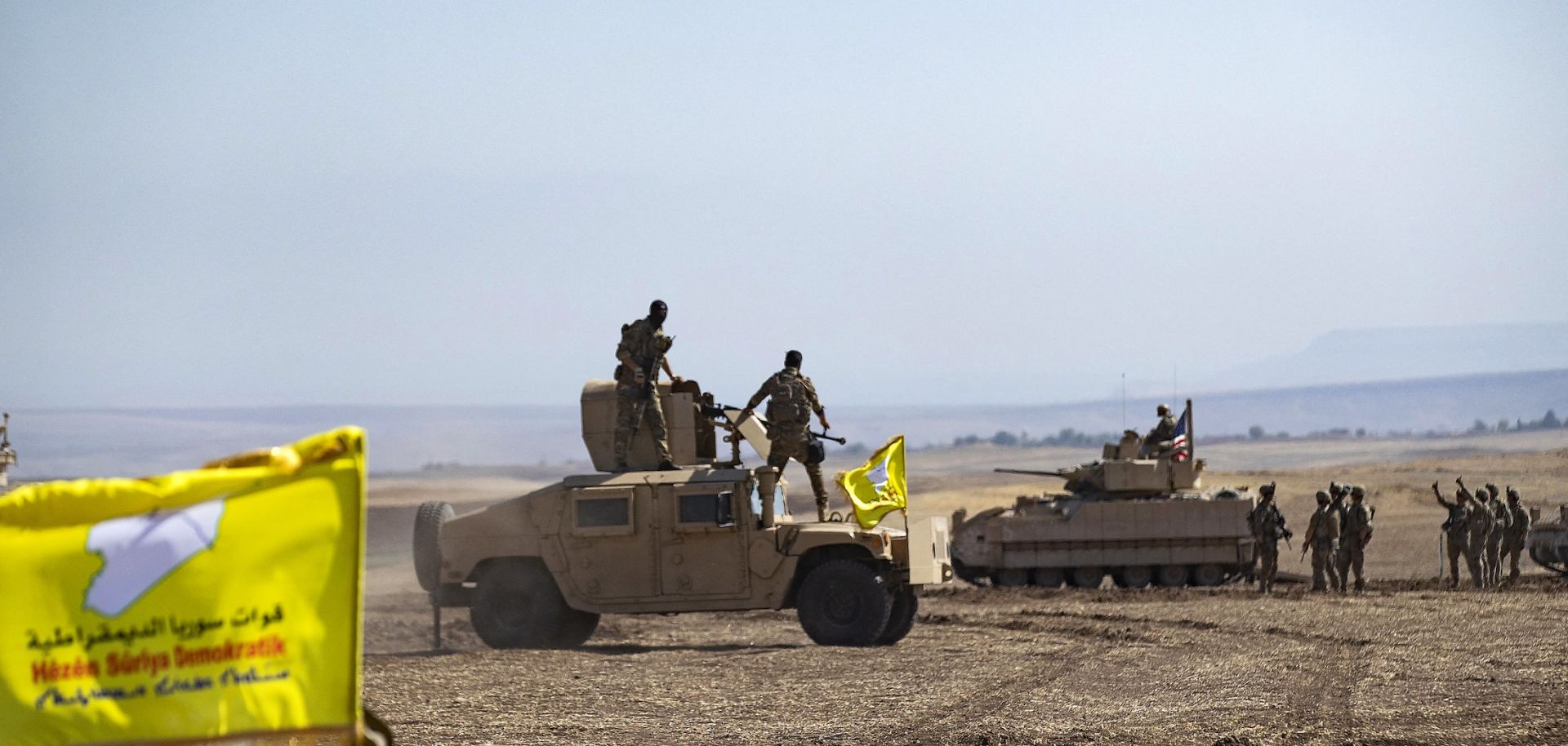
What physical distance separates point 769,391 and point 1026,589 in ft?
37.2

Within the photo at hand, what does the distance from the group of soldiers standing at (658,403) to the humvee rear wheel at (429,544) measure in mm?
2049

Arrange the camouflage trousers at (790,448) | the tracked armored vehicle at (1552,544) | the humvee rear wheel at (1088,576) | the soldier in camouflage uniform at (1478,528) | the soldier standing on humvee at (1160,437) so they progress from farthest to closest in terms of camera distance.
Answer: the soldier standing on humvee at (1160,437) < the humvee rear wheel at (1088,576) < the tracked armored vehicle at (1552,544) < the soldier in camouflage uniform at (1478,528) < the camouflage trousers at (790,448)

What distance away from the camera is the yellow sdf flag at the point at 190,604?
412cm

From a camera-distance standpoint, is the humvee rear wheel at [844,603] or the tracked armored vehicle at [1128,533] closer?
the humvee rear wheel at [844,603]

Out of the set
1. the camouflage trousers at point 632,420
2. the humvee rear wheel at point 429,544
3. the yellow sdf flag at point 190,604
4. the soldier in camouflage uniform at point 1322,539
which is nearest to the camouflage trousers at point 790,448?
the camouflage trousers at point 632,420

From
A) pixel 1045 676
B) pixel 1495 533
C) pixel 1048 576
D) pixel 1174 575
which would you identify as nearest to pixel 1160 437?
pixel 1174 575

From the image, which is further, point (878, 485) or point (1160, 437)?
point (1160, 437)

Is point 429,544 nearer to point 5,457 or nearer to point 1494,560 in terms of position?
point 5,457

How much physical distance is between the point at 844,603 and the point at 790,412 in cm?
192

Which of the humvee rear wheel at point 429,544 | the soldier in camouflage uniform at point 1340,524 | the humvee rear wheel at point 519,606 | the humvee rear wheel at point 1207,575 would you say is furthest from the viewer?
the humvee rear wheel at point 1207,575

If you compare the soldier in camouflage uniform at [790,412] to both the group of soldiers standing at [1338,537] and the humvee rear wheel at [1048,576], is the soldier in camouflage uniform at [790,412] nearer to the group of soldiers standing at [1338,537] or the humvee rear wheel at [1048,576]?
the group of soldiers standing at [1338,537]

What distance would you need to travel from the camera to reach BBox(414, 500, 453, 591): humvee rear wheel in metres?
18.5

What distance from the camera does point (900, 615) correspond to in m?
18.1

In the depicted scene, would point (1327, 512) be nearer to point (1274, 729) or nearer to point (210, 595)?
point (1274, 729)
